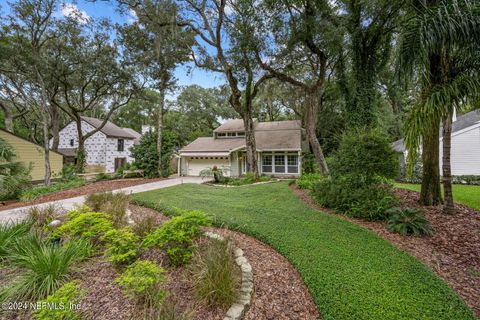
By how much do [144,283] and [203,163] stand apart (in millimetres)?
16072

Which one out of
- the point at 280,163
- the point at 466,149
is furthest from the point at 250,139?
the point at 466,149

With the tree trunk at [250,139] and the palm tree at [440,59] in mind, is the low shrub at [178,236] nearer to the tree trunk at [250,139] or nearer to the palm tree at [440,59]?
the palm tree at [440,59]

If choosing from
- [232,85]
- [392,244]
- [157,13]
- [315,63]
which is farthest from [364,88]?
[157,13]

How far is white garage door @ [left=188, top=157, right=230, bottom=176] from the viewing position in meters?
17.4

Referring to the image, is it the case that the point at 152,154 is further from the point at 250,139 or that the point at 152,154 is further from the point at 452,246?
the point at 452,246

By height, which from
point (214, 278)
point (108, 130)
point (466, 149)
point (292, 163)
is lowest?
point (214, 278)

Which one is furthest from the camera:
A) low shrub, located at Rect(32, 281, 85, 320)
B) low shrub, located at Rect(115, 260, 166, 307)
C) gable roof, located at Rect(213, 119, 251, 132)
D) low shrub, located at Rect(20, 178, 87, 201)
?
gable roof, located at Rect(213, 119, 251, 132)

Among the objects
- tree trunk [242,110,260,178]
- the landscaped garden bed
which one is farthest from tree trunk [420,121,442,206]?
tree trunk [242,110,260,178]

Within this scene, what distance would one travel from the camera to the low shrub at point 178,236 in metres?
2.90

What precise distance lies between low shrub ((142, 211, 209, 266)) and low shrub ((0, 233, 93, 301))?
1.05m

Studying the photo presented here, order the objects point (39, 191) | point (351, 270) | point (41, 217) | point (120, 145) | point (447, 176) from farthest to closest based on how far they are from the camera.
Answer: point (120, 145) → point (39, 191) → point (447, 176) → point (41, 217) → point (351, 270)

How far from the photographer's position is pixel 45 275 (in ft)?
8.70

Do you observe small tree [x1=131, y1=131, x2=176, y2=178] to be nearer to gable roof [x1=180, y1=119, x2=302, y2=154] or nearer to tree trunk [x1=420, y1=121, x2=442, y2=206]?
→ gable roof [x1=180, y1=119, x2=302, y2=154]

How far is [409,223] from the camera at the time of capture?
4633 millimetres
